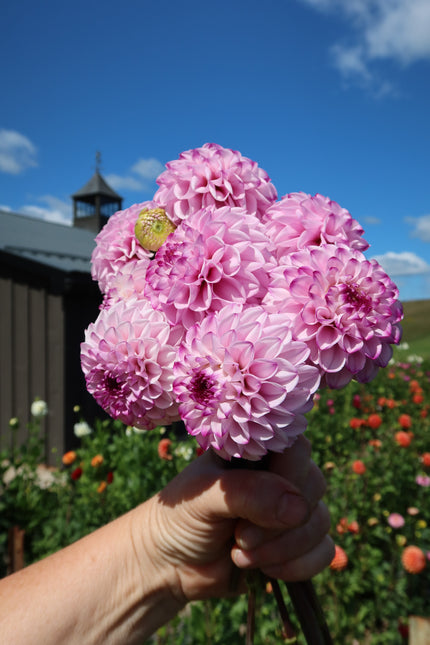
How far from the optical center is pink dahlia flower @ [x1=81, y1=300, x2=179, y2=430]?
35.2 inches

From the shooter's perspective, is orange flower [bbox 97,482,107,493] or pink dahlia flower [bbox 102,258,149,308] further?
orange flower [bbox 97,482,107,493]

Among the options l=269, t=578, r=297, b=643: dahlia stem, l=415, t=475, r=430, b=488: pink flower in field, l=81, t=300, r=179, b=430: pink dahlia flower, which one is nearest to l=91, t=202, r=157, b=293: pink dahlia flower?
l=81, t=300, r=179, b=430: pink dahlia flower

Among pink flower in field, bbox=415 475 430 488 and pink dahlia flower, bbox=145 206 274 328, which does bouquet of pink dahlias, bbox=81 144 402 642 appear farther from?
pink flower in field, bbox=415 475 430 488

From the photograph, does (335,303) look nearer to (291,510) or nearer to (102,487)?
(291,510)

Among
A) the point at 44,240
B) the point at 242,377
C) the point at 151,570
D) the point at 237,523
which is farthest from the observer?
the point at 44,240

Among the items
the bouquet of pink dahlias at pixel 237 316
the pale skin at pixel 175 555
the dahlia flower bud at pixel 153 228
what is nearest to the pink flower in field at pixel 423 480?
the pale skin at pixel 175 555

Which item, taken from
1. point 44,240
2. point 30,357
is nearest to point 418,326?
point 44,240

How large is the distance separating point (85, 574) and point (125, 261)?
2.96 feet

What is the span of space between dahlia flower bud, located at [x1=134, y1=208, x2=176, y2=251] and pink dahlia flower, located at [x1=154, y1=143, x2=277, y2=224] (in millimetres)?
18

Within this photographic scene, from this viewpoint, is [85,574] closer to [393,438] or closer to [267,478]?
[267,478]

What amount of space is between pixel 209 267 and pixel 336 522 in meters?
2.29

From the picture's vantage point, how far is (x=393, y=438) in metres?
3.43

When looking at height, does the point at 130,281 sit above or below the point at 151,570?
above

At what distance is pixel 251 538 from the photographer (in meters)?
1.17
